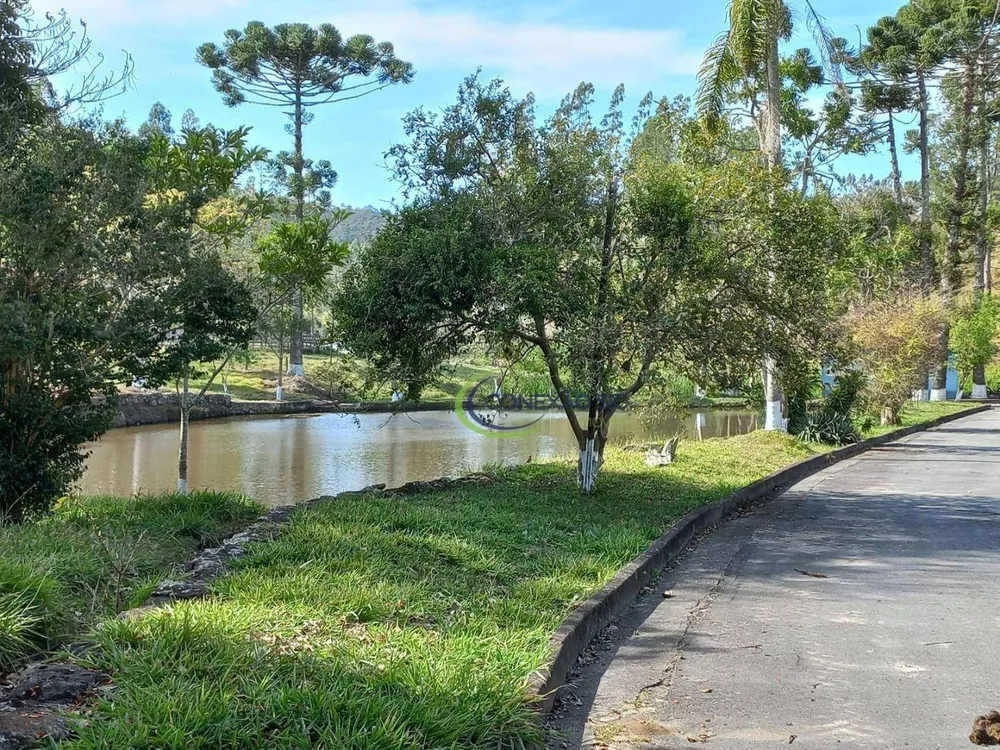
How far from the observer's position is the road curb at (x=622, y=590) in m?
4.44

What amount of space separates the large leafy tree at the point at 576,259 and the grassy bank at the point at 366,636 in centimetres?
200

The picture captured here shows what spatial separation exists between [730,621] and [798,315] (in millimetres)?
5180

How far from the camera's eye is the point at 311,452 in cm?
2069

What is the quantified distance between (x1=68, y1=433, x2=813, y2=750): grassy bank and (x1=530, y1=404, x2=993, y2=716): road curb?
0.11 m

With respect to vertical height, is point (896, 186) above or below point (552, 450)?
above

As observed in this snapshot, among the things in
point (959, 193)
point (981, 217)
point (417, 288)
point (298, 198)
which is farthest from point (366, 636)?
point (981, 217)

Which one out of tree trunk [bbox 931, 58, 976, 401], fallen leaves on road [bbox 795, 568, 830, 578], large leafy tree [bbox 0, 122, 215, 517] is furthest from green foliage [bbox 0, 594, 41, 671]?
tree trunk [bbox 931, 58, 976, 401]

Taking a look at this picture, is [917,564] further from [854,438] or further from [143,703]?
[854,438]

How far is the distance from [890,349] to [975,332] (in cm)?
1801

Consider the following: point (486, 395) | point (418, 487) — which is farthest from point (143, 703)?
point (486, 395)

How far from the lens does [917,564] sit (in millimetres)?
7598

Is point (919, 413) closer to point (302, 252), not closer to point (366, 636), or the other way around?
point (302, 252)

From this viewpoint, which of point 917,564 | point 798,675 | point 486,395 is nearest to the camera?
point 798,675

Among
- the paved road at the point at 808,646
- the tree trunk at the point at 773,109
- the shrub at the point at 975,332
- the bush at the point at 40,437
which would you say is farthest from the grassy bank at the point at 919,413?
the bush at the point at 40,437
